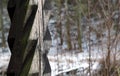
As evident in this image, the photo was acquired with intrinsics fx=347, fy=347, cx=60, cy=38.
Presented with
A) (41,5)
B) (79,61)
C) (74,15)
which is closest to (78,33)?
(74,15)

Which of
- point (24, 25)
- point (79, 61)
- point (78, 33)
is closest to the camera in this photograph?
point (24, 25)

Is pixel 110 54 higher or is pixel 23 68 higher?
pixel 23 68

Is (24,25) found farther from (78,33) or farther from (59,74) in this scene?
(78,33)

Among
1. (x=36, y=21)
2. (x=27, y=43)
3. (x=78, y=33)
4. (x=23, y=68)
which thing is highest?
(x=36, y=21)

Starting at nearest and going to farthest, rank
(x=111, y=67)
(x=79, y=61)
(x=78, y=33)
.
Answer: (x=111, y=67), (x=79, y=61), (x=78, y=33)

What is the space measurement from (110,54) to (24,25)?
2.08 m

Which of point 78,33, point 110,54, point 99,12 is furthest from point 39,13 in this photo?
point 78,33

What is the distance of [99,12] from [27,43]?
3.42m

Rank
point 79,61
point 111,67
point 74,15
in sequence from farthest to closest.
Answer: point 74,15, point 79,61, point 111,67

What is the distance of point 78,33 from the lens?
10.5m

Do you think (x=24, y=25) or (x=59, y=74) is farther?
(x=59, y=74)

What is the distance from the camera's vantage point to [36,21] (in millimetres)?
1908

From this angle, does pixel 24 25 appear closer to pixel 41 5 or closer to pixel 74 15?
pixel 41 5

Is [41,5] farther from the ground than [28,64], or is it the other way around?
[41,5]
